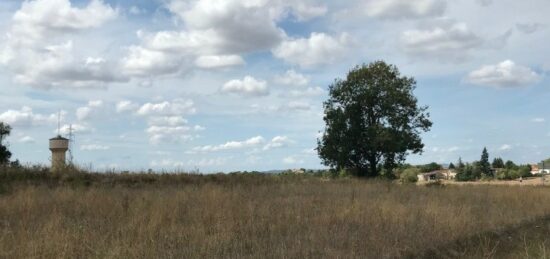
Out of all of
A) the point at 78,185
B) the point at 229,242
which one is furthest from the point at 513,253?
the point at 78,185

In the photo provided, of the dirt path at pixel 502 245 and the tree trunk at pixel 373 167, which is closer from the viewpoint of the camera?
the dirt path at pixel 502 245

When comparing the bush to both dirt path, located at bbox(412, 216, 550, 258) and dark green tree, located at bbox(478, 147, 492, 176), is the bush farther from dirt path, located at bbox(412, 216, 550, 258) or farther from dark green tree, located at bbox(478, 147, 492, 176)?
dark green tree, located at bbox(478, 147, 492, 176)

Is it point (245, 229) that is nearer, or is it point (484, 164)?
point (245, 229)

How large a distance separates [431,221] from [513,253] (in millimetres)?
2306

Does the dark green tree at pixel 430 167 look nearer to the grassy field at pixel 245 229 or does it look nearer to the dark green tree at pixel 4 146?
the dark green tree at pixel 4 146

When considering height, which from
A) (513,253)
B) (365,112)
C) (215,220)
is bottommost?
(513,253)

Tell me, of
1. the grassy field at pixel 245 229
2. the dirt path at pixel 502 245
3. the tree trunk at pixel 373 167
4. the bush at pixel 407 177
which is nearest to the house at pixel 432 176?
the bush at pixel 407 177

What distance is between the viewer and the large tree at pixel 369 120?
42469 millimetres

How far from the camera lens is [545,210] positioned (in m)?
20.2

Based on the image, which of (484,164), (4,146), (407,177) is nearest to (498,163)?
(484,164)

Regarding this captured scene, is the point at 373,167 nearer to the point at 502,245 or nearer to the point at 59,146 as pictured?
the point at 59,146

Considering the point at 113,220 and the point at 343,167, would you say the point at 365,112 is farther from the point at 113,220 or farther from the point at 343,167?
the point at 113,220

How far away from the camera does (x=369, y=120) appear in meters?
43.5

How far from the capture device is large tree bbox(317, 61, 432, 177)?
139ft
